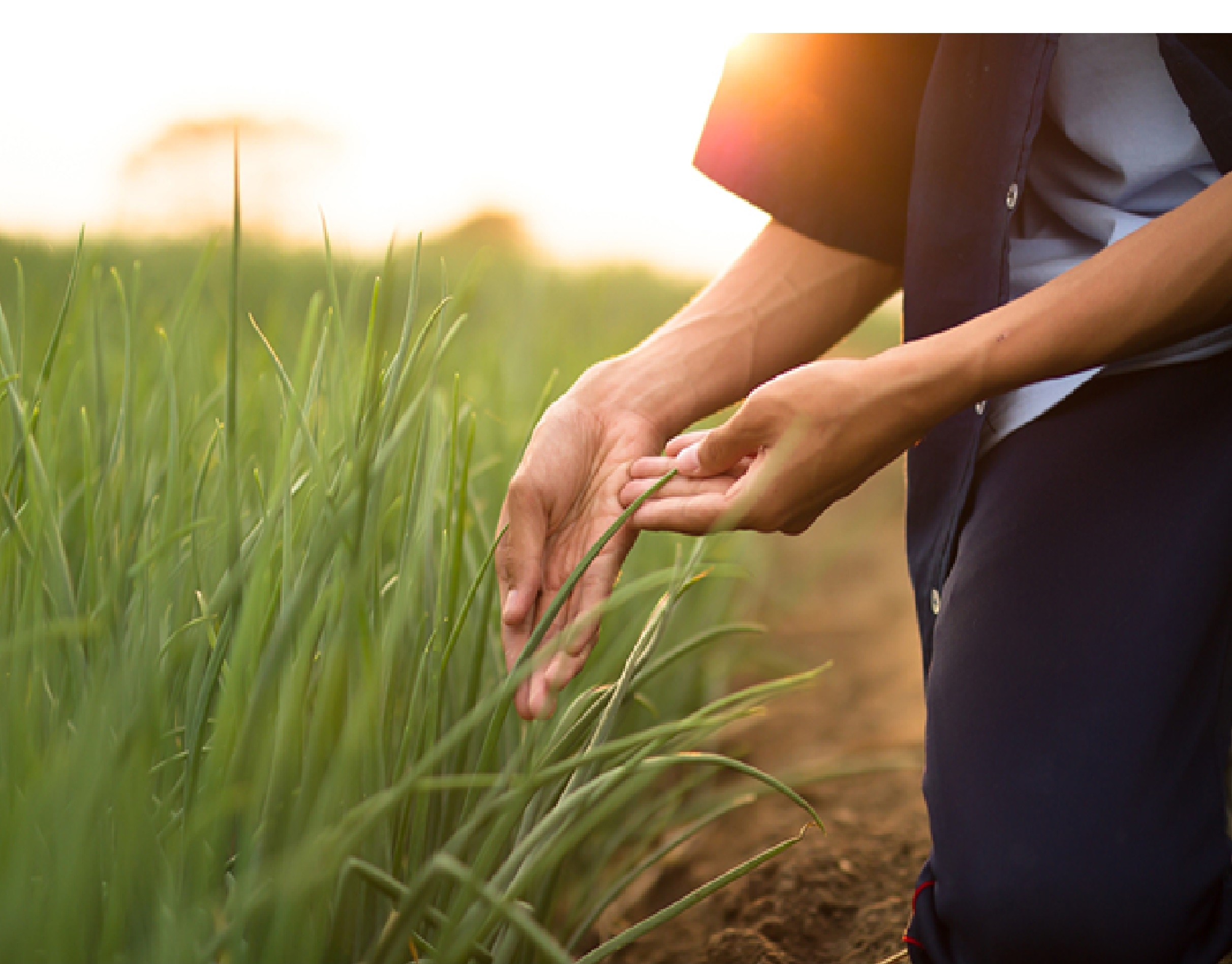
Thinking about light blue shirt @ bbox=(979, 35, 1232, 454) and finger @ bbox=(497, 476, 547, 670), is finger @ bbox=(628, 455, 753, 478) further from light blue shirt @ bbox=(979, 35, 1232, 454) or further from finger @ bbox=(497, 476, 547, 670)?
light blue shirt @ bbox=(979, 35, 1232, 454)

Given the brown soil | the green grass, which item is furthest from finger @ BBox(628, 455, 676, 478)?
the brown soil

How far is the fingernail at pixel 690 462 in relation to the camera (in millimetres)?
785

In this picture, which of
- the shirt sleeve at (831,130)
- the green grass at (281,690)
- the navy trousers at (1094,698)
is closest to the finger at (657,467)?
the green grass at (281,690)

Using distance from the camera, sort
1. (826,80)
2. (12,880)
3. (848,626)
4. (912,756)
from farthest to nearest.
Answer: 1. (848,626)
2. (912,756)
3. (826,80)
4. (12,880)

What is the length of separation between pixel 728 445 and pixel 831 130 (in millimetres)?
504

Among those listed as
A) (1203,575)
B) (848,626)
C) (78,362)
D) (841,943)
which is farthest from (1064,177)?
(848,626)

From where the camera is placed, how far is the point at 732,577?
1582 millimetres

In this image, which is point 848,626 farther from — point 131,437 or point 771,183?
point 131,437

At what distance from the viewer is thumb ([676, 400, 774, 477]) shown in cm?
73

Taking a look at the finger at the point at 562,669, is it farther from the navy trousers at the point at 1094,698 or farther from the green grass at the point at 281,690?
the navy trousers at the point at 1094,698

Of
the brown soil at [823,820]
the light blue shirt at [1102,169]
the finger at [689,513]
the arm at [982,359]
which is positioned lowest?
the brown soil at [823,820]

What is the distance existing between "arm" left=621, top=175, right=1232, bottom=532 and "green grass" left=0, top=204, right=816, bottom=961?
0.10 meters

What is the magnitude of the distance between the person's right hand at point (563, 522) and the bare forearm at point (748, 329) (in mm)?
41

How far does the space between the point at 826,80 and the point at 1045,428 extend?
470 mm
